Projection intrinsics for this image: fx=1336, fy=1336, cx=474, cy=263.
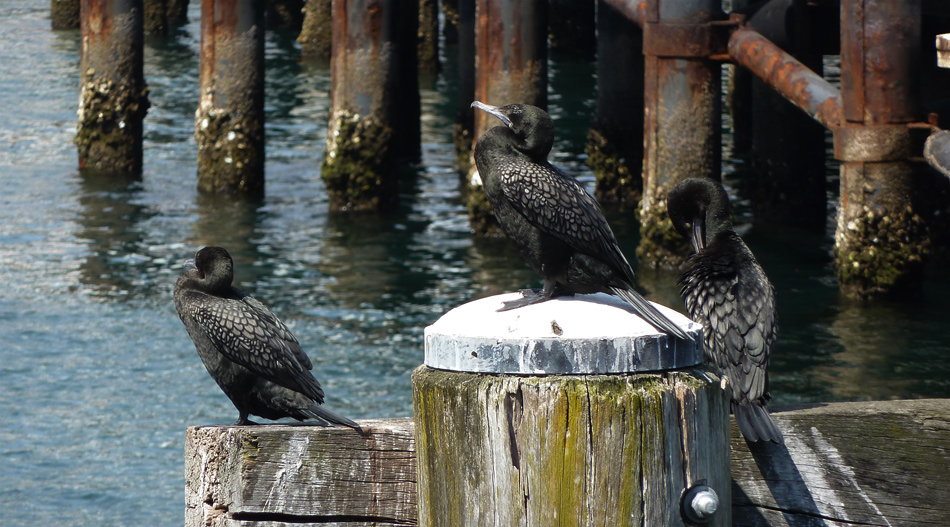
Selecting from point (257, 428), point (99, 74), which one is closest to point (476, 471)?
point (257, 428)

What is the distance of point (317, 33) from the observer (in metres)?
25.1

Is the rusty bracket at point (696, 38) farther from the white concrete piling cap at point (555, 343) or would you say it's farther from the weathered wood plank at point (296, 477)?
the white concrete piling cap at point (555, 343)

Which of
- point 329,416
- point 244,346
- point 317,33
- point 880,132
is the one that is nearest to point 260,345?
point 244,346

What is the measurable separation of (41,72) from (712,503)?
21430 millimetres

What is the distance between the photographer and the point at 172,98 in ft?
65.9

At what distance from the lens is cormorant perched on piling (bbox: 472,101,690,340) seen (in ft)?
10.4

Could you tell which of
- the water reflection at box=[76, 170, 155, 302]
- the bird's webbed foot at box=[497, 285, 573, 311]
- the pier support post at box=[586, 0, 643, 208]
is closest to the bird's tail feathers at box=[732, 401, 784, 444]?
the bird's webbed foot at box=[497, 285, 573, 311]

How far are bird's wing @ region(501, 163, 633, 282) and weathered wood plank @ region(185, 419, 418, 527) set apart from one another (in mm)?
783

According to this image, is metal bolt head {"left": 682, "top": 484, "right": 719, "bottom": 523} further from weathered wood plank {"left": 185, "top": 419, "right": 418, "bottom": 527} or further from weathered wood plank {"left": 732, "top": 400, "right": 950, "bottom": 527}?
weathered wood plank {"left": 185, "top": 419, "right": 418, "bottom": 527}

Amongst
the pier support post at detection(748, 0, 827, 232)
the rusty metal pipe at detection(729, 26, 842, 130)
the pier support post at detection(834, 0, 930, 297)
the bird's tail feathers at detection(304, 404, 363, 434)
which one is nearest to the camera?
the bird's tail feathers at detection(304, 404, 363, 434)

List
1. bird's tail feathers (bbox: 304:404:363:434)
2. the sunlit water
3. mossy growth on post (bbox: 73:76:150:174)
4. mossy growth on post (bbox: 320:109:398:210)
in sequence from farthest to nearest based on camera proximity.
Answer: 1. mossy growth on post (bbox: 73:76:150:174)
2. mossy growth on post (bbox: 320:109:398:210)
3. the sunlit water
4. bird's tail feathers (bbox: 304:404:363:434)

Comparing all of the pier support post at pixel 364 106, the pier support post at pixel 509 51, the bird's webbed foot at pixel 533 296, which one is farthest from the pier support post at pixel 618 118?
the bird's webbed foot at pixel 533 296

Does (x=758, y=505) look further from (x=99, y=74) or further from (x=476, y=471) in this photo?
(x=99, y=74)

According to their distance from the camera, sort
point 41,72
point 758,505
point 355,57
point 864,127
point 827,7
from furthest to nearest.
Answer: point 41,72 < point 355,57 < point 827,7 < point 864,127 < point 758,505
